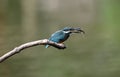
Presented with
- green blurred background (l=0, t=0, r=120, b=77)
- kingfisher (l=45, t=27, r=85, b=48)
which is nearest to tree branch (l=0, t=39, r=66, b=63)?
kingfisher (l=45, t=27, r=85, b=48)

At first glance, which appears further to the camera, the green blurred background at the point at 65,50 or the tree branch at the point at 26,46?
the green blurred background at the point at 65,50

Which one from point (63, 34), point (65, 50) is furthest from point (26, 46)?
point (65, 50)

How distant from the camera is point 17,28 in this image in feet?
50.1

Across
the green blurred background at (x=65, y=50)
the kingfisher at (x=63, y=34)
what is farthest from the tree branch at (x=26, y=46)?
the green blurred background at (x=65, y=50)

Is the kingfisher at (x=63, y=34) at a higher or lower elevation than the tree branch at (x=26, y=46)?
higher

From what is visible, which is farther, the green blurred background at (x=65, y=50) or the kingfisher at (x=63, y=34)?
the green blurred background at (x=65, y=50)

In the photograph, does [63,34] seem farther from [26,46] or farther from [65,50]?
[65,50]

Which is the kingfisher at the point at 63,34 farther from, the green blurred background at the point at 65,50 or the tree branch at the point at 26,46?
the green blurred background at the point at 65,50

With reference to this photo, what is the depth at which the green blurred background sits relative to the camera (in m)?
7.66

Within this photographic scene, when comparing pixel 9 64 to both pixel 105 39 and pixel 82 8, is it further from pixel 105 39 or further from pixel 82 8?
pixel 82 8

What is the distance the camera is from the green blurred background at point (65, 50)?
7660 millimetres

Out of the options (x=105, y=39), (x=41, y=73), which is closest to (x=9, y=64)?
(x=41, y=73)

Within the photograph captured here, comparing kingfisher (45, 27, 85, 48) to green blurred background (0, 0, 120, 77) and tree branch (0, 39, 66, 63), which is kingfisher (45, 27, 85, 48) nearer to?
tree branch (0, 39, 66, 63)

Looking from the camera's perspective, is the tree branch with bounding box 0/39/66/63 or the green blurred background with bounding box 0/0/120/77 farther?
the green blurred background with bounding box 0/0/120/77
